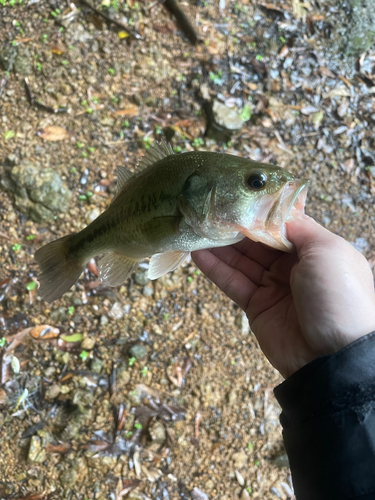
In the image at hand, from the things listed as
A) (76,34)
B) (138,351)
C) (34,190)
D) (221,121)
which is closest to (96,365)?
(138,351)

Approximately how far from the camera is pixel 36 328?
336 cm

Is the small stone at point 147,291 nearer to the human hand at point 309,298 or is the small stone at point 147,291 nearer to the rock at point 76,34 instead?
the human hand at point 309,298

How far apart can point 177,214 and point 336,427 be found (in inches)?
52.5

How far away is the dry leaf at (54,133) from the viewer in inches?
154

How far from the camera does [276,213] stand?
6.10 ft

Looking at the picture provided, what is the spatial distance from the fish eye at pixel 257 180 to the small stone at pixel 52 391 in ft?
8.38

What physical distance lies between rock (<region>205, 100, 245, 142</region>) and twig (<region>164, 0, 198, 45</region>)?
104cm

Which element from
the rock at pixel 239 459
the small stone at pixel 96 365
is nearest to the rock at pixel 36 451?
the small stone at pixel 96 365

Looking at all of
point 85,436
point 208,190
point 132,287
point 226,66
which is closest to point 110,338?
point 132,287

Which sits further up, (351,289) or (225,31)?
(225,31)

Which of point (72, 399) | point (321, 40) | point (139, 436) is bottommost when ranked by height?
point (139, 436)

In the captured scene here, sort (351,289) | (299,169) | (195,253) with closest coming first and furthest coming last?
(351,289)
(195,253)
(299,169)

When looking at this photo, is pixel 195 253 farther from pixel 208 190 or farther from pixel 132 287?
pixel 132 287

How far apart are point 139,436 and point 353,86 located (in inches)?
218
